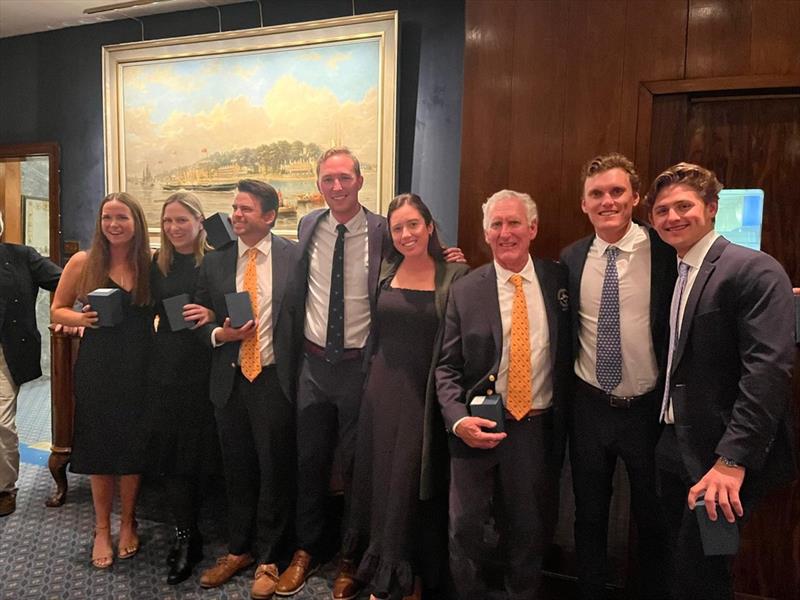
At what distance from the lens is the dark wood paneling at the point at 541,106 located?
7.36ft

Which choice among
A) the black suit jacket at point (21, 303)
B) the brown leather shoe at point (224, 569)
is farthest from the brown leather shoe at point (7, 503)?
the brown leather shoe at point (224, 569)

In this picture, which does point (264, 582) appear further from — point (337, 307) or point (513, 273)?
point (513, 273)

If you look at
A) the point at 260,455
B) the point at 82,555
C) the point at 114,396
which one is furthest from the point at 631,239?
the point at 82,555

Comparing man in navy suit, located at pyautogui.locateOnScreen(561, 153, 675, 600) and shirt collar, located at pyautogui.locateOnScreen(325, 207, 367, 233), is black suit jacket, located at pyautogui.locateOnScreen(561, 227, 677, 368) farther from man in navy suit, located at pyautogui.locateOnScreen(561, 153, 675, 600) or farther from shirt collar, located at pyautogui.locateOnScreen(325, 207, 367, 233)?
shirt collar, located at pyautogui.locateOnScreen(325, 207, 367, 233)

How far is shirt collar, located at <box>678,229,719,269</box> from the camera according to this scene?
5.32 feet

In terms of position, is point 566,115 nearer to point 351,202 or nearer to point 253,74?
point 351,202

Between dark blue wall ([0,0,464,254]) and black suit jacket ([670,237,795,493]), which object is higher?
dark blue wall ([0,0,464,254])

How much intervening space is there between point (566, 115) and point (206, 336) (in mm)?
1671

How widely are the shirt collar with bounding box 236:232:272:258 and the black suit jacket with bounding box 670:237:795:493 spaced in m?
1.50

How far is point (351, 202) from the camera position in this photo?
2141mm

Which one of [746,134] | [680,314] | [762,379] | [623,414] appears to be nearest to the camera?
[762,379]

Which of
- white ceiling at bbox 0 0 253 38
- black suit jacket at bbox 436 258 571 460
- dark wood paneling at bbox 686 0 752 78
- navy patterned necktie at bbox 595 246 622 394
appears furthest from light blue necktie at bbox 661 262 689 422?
white ceiling at bbox 0 0 253 38

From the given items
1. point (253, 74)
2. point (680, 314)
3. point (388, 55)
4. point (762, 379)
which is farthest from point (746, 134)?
point (253, 74)

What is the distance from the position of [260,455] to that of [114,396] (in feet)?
2.20
